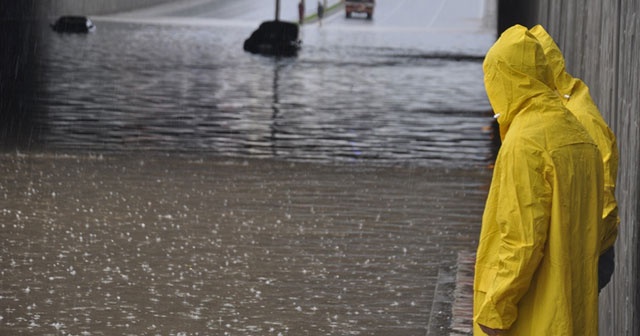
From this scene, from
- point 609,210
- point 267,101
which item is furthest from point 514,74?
point 267,101

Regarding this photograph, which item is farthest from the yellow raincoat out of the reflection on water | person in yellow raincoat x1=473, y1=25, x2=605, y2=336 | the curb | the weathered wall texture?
the reflection on water

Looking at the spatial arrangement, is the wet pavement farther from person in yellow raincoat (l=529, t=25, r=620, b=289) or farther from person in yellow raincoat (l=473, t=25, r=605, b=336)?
person in yellow raincoat (l=473, t=25, r=605, b=336)

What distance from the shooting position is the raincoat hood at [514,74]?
150 inches

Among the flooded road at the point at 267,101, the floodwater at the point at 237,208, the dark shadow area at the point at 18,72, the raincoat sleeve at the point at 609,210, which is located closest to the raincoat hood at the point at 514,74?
the raincoat sleeve at the point at 609,210

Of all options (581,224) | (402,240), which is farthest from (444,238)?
(581,224)

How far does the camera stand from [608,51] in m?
5.88

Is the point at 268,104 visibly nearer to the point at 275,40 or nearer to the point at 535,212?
the point at 535,212

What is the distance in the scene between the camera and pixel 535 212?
368 cm

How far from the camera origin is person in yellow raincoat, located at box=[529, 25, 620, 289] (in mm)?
4293

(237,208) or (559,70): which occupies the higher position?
(559,70)

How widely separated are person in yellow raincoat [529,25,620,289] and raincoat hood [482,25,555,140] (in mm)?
616

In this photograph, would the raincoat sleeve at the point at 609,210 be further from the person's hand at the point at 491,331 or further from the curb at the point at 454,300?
the curb at the point at 454,300

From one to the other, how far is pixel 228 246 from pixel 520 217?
6.13m

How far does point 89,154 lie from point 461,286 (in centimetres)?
820
